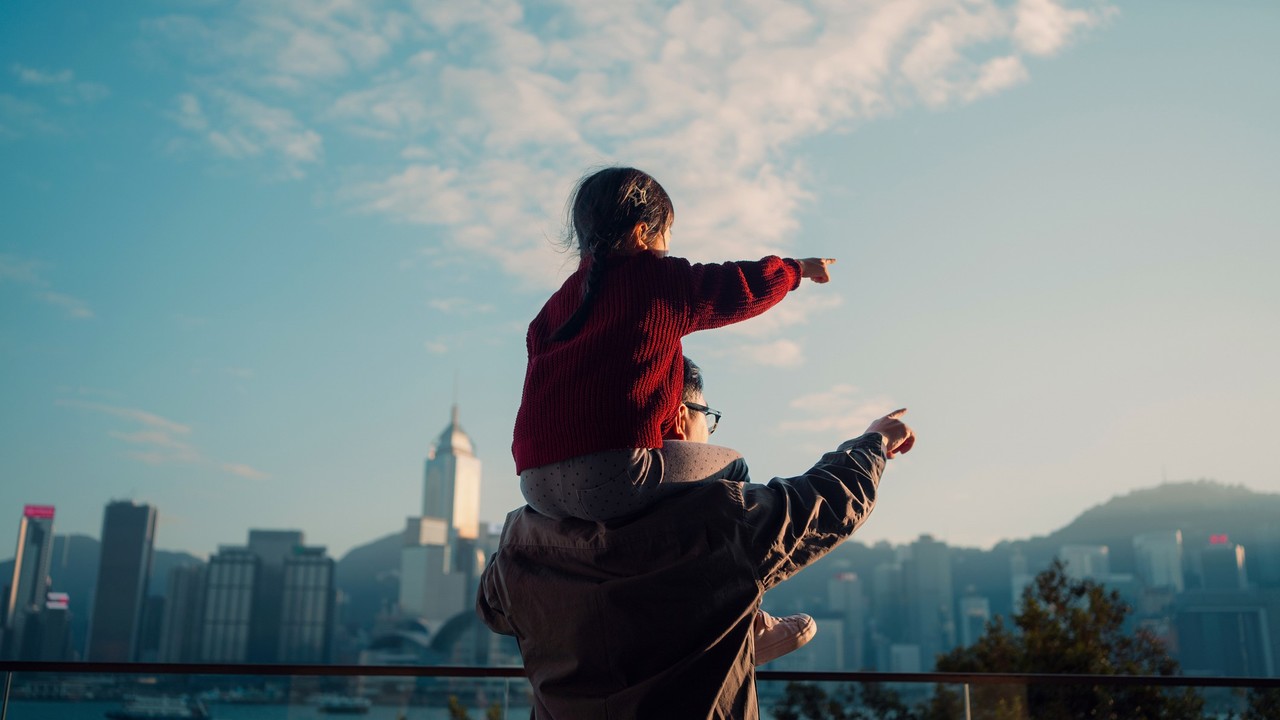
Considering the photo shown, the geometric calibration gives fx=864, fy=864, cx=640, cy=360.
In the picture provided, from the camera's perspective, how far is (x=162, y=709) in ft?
9.55

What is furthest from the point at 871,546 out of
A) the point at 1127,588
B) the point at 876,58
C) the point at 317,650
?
the point at 876,58

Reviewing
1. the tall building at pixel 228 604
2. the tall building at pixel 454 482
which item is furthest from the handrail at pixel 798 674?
the tall building at pixel 454 482

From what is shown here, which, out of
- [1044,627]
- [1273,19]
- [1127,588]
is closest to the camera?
[1044,627]

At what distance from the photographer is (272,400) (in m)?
64.0

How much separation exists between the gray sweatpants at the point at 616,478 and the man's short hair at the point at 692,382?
0.45ft

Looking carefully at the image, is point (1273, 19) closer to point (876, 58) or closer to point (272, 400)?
point (876, 58)

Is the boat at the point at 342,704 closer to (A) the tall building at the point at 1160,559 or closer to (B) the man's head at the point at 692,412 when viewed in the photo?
(B) the man's head at the point at 692,412

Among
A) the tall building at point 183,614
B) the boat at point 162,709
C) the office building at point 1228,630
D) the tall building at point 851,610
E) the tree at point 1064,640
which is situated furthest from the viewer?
the tall building at point 183,614

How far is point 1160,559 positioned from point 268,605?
2186 inches

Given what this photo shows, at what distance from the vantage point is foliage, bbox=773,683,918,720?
2.85 meters

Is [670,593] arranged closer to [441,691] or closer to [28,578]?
[441,691]

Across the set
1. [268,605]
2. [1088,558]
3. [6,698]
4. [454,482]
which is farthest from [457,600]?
[6,698]

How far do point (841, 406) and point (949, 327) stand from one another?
6.67m

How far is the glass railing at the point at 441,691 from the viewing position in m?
2.54
